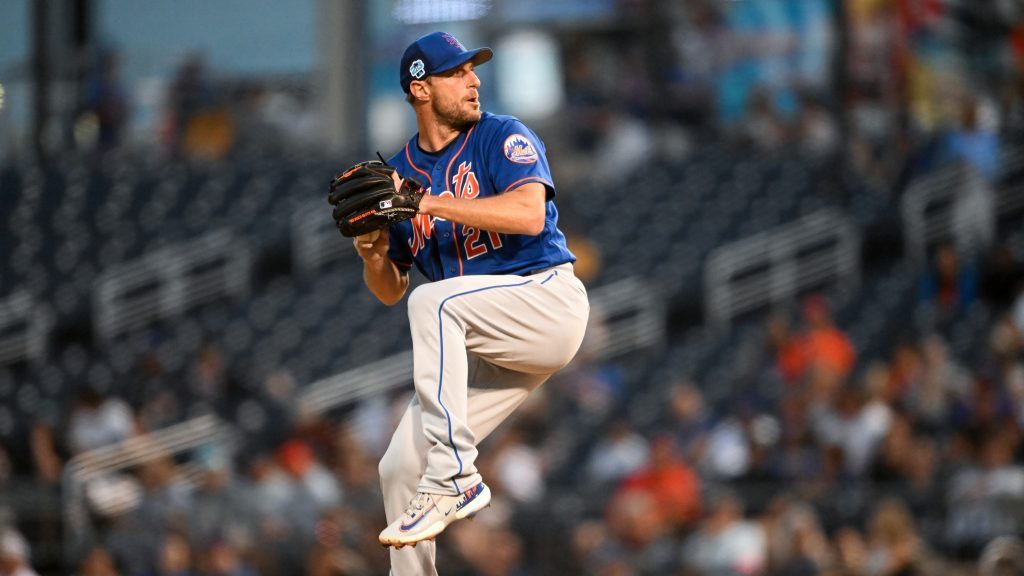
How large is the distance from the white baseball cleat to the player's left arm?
2.55ft

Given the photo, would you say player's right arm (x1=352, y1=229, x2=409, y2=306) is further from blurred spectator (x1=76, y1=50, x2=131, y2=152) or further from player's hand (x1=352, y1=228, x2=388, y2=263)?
blurred spectator (x1=76, y1=50, x2=131, y2=152)

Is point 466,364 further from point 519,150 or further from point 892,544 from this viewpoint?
point 892,544

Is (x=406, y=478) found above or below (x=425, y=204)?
below

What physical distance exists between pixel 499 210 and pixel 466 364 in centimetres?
48

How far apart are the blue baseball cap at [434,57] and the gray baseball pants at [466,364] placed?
64cm

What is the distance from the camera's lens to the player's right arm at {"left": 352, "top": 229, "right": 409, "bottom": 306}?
16.2 feet

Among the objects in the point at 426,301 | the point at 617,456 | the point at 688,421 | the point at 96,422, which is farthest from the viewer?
the point at 96,422

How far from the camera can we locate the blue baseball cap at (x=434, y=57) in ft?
15.2

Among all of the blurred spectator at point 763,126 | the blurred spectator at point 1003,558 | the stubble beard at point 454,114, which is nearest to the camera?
the stubble beard at point 454,114

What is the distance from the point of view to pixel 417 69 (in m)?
4.68

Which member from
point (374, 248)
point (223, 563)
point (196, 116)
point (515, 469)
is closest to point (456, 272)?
point (374, 248)

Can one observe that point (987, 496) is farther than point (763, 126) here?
No

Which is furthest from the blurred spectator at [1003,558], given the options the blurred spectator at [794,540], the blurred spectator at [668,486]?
the blurred spectator at [668,486]

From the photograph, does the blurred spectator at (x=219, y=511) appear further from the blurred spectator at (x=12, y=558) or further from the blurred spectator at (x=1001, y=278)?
the blurred spectator at (x=1001, y=278)
